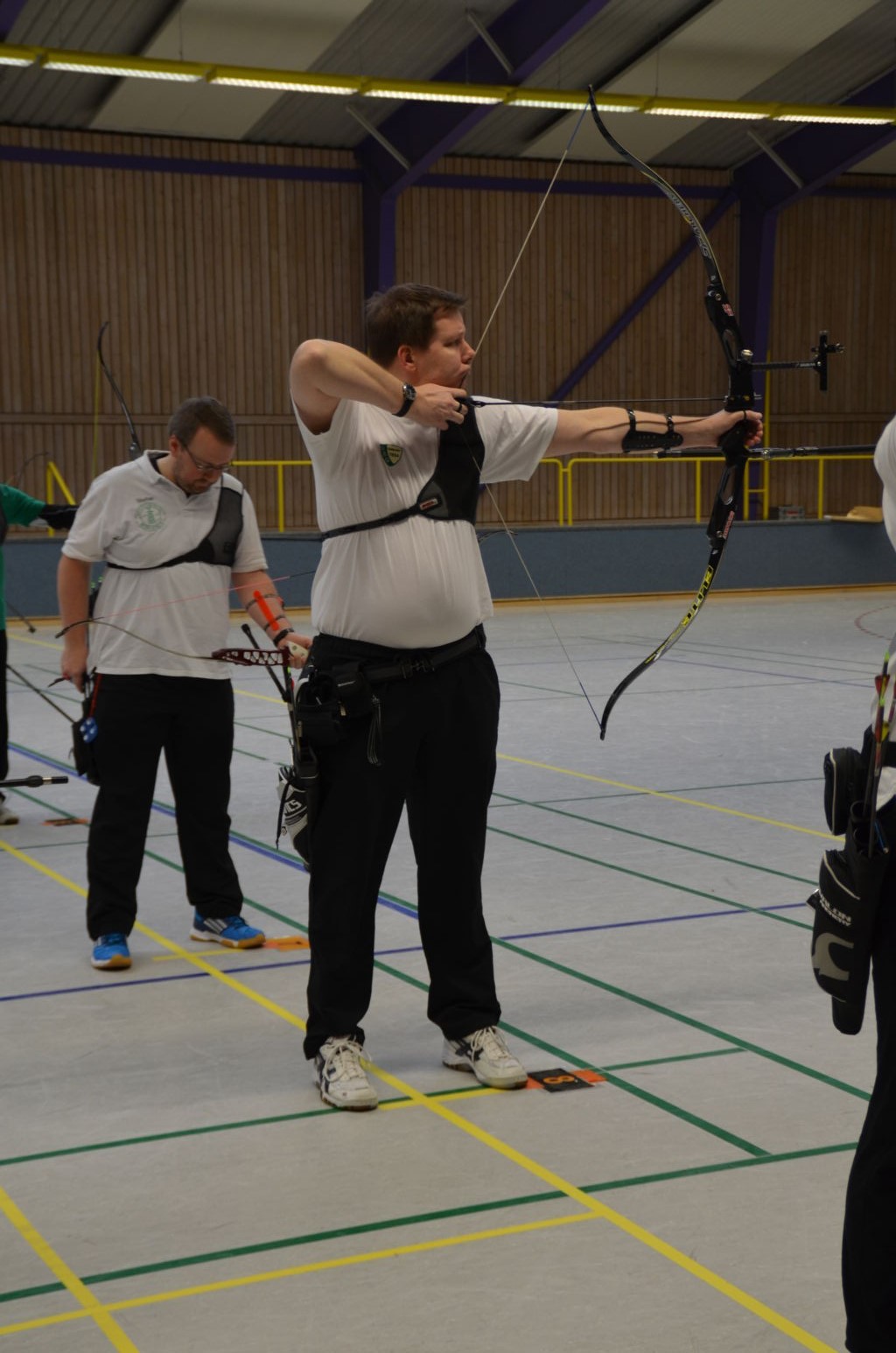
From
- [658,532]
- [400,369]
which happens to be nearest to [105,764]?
[400,369]

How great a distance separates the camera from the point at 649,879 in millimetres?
5426

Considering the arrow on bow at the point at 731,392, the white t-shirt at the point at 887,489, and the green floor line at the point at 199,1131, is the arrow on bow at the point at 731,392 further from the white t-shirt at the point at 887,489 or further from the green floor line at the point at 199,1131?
the white t-shirt at the point at 887,489

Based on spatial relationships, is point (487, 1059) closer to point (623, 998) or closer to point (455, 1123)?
point (455, 1123)

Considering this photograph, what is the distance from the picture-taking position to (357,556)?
338 cm

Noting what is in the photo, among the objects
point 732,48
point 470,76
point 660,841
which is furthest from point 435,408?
point 732,48

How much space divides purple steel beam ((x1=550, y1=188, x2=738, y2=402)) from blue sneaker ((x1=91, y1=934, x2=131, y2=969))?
1729 centimetres

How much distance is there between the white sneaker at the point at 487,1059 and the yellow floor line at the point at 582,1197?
137 mm

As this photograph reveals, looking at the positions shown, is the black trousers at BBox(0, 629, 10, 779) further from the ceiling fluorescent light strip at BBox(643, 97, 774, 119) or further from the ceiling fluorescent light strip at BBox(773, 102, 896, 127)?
the ceiling fluorescent light strip at BBox(773, 102, 896, 127)

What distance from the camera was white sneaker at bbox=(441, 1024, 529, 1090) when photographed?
3.50 m

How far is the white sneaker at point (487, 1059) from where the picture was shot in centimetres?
350

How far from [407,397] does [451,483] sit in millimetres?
271

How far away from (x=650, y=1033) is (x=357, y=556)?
1.36 m

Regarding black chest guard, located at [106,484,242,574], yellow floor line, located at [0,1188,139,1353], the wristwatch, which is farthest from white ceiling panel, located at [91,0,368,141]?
yellow floor line, located at [0,1188,139,1353]

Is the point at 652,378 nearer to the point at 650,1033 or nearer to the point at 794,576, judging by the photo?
the point at 794,576
